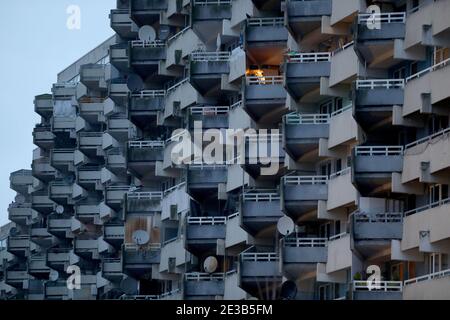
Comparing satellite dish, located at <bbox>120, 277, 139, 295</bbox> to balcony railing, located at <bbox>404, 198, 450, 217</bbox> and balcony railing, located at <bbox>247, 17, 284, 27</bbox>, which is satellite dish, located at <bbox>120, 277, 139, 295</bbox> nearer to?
balcony railing, located at <bbox>247, 17, 284, 27</bbox>

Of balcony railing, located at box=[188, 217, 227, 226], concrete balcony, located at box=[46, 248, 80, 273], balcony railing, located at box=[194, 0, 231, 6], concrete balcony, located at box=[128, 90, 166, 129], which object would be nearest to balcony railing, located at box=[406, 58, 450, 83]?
balcony railing, located at box=[188, 217, 227, 226]

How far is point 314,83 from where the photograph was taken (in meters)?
101

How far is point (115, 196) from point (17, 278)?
42827 mm

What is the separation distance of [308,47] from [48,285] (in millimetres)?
60709

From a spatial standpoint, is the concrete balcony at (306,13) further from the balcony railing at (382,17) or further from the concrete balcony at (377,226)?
the concrete balcony at (377,226)

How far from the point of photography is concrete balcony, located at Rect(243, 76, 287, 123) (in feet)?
350

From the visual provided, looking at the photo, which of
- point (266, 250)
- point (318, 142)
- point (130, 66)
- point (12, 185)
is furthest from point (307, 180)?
point (12, 185)

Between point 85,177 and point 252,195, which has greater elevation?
point 85,177

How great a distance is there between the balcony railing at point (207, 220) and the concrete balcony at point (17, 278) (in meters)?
65.4

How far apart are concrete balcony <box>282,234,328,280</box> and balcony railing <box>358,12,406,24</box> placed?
36.1 feet

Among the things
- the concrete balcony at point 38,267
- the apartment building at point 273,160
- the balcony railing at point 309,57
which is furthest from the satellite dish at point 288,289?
the concrete balcony at point 38,267

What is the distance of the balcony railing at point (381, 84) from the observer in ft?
297

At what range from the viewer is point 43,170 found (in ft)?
584
